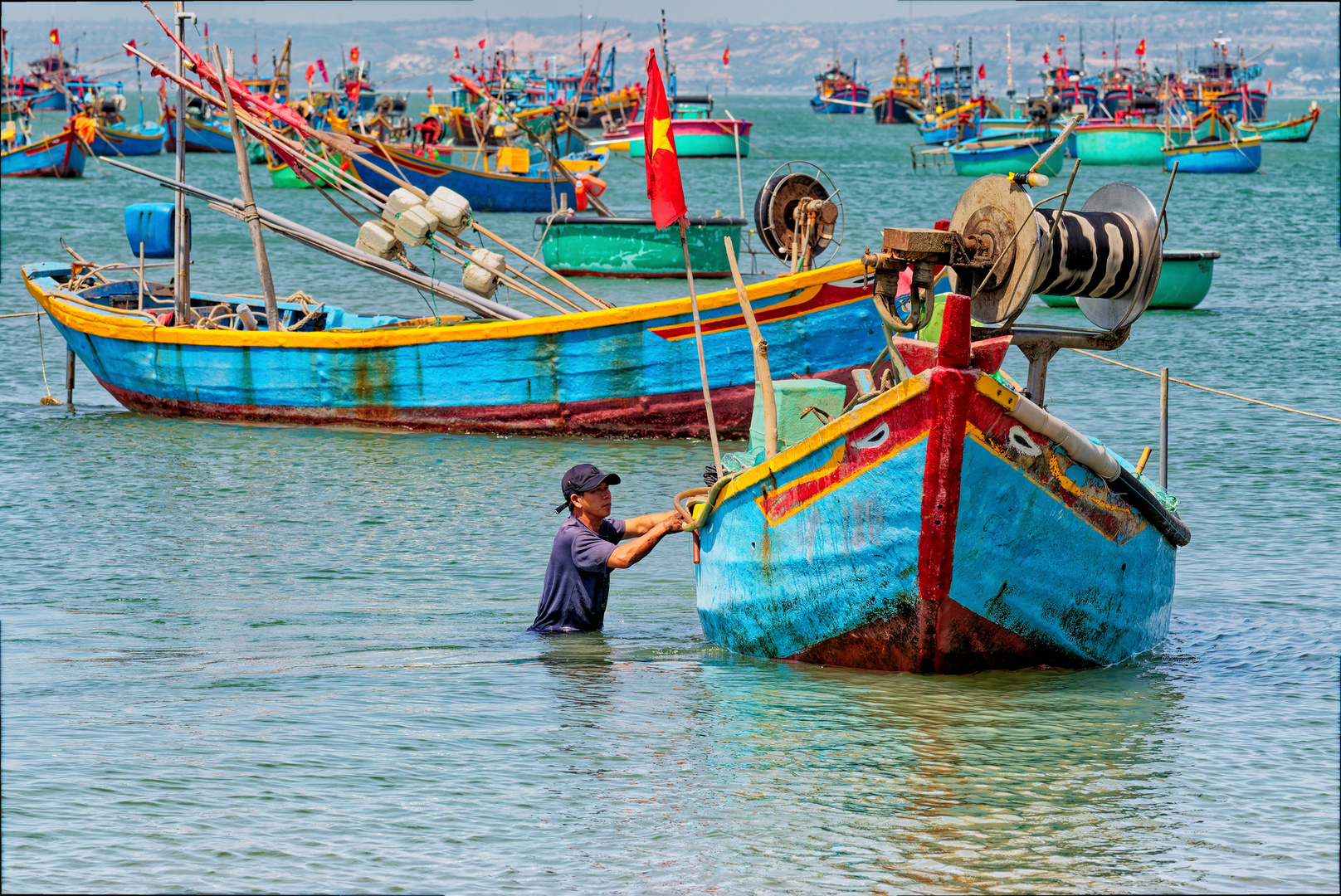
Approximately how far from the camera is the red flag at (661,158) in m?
8.53

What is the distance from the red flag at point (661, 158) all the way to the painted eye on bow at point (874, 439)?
5.57 feet

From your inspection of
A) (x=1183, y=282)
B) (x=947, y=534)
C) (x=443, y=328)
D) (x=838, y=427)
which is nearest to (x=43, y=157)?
(x=1183, y=282)

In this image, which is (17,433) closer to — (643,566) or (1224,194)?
(643,566)

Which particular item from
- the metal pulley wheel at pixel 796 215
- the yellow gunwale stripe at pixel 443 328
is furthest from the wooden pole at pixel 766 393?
the yellow gunwale stripe at pixel 443 328

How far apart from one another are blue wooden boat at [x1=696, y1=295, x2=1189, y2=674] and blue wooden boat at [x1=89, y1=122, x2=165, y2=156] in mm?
64144

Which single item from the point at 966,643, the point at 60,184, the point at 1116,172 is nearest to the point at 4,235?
the point at 60,184

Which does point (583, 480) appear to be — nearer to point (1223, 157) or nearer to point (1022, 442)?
point (1022, 442)

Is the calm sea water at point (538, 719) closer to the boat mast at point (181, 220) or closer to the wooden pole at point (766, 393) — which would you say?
the wooden pole at point (766, 393)

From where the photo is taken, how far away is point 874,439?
748 cm

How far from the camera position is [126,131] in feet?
241

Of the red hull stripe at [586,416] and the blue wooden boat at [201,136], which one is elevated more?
the blue wooden boat at [201,136]

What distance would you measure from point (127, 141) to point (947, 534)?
70188mm

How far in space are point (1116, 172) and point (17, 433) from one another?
233 ft

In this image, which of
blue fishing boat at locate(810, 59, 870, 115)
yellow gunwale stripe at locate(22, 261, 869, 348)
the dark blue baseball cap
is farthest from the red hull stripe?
blue fishing boat at locate(810, 59, 870, 115)
